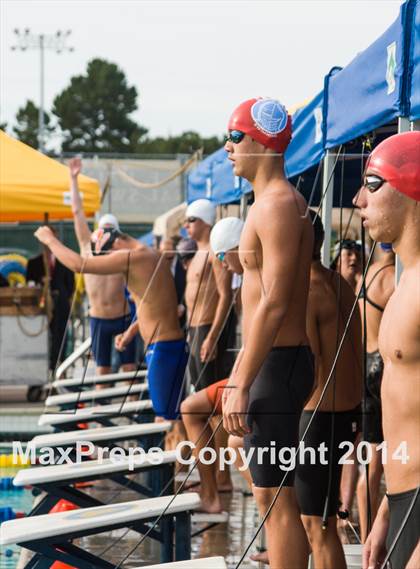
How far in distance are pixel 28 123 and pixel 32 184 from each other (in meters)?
55.3

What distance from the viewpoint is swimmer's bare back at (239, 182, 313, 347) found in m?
4.07

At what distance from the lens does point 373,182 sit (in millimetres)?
2814

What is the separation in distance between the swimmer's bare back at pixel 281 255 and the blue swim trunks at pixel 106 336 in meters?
6.60

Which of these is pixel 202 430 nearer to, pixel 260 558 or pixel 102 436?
pixel 102 436

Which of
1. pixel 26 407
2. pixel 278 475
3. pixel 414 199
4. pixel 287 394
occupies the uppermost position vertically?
pixel 414 199

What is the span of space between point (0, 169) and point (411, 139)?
29.4 ft

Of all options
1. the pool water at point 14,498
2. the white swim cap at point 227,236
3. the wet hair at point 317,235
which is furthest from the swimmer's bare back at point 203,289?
the wet hair at point 317,235

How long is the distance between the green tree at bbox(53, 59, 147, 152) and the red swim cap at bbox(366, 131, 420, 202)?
66.1m

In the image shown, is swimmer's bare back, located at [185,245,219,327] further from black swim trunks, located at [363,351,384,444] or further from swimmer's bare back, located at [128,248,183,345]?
black swim trunks, located at [363,351,384,444]

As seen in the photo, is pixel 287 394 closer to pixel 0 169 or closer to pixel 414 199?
pixel 414 199

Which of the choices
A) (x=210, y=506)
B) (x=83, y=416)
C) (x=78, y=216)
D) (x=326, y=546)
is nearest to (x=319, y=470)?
(x=326, y=546)

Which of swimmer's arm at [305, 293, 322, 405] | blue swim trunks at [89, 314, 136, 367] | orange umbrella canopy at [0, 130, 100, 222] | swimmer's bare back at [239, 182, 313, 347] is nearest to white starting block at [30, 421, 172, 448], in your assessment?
swimmer's arm at [305, 293, 322, 405]

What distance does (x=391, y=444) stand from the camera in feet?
9.34

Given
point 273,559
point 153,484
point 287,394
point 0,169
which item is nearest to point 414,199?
point 287,394
